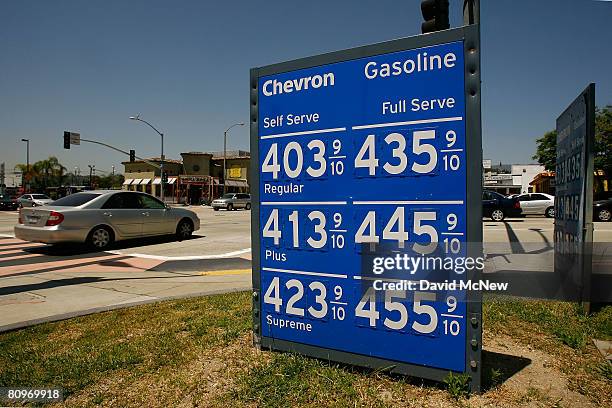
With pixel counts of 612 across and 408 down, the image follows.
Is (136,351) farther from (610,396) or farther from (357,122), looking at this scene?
(610,396)

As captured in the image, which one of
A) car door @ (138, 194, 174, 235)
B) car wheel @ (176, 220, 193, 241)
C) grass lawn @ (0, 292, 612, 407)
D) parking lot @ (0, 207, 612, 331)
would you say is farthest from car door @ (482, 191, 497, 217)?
grass lawn @ (0, 292, 612, 407)

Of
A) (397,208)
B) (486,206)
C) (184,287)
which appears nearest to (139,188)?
(486,206)

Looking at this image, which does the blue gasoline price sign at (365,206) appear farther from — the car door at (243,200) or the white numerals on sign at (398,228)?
the car door at (243,200)

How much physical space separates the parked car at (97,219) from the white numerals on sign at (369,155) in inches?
358

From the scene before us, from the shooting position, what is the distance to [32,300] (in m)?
5.41

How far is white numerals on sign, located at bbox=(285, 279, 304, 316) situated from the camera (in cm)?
324

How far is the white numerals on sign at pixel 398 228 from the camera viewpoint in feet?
9.20

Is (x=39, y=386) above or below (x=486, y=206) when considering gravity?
below

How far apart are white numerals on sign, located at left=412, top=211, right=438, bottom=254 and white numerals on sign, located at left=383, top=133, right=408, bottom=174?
1.15ft

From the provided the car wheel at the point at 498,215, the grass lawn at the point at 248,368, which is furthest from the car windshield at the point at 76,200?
the car wheel at the point at 498,215

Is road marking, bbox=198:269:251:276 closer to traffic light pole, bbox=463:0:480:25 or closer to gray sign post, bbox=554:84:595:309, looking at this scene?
gray sign post, bbox=554:84:595:309

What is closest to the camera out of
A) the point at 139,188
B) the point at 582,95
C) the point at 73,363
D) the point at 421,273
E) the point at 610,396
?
the point at 610,396

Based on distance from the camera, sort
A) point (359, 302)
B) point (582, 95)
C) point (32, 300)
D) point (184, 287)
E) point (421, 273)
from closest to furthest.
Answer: point (421, 273) < point (359, 302) < point (582, 95) < point (32, 300) < point (184, 287)

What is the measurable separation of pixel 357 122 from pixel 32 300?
208 inches
